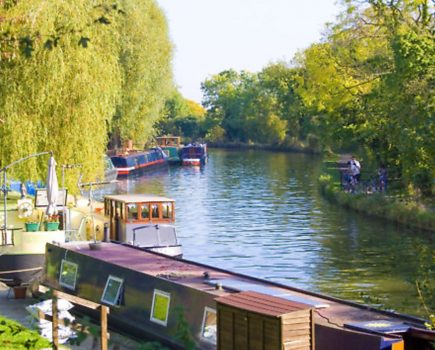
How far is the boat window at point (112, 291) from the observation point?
1742 cm

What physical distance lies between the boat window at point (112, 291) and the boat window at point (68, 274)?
1.54m

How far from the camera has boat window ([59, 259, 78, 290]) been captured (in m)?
19.2

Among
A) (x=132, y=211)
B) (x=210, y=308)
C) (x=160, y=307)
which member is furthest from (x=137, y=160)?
(x=210, y=308)

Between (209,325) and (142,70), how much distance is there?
3830cm

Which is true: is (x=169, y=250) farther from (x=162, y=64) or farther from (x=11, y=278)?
(x=162, y=64)

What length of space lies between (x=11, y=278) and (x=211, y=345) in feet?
25.7

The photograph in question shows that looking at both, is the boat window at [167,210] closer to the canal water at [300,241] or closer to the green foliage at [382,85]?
the canal water at [300,241]

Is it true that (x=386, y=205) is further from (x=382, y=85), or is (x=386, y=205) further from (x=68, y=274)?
(x=68, y=274)

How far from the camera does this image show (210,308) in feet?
47.8

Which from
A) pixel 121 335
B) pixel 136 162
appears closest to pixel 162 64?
pixel 136 162

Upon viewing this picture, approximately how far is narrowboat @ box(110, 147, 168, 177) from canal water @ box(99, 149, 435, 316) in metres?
6.00

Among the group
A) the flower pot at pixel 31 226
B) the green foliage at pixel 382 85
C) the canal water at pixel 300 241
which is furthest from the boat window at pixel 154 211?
the green foliage at pixel 382 85

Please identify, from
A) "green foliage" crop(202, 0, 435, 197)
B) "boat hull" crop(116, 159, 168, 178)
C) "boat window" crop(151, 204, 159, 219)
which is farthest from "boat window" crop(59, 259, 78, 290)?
"boat hull" crop(116, 159, 168, 178)

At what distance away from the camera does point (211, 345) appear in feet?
47.2
